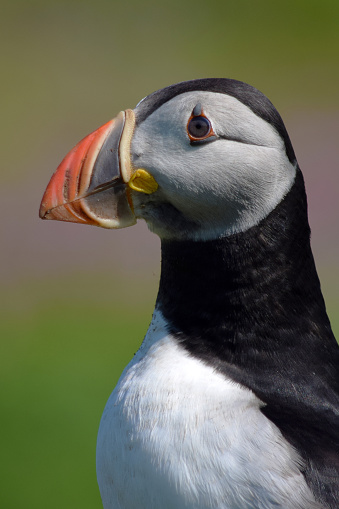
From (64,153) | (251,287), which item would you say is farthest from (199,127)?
(64,153)

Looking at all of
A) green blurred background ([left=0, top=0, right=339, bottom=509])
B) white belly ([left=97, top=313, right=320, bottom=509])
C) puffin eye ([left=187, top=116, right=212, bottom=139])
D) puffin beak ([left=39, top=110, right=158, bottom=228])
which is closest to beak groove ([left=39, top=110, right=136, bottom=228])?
puffin beak ([left=39, top=110, right=158, bottom=228])

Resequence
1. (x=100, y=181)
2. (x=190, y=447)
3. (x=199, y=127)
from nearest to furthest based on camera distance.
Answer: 1. (x=190, y=447)
2. (x=199, y=127)
3. (x=100, y=181)

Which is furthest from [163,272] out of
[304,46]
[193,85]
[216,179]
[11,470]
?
[304,46]

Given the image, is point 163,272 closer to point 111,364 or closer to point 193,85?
point 193,85

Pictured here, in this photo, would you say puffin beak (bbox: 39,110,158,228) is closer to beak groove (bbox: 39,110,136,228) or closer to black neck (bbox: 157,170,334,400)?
beak groove (bbox: 39,110,136,228)

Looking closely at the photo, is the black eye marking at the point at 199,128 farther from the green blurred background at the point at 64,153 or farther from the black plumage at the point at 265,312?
the green blurred background at the point at 64,153

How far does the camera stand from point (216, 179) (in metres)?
2.52

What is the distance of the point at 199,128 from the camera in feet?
8.23

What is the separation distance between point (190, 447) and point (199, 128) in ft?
2.99

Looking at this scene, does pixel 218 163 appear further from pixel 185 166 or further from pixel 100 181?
pixel 100 181

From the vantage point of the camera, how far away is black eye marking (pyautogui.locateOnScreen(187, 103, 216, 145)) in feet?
8.21

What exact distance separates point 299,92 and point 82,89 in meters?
3.03

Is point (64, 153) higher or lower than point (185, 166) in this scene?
higher

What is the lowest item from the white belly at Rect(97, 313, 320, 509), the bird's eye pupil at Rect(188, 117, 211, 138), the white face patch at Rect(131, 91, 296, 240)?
the white belly at Rect(97, 313, 320, 509)
